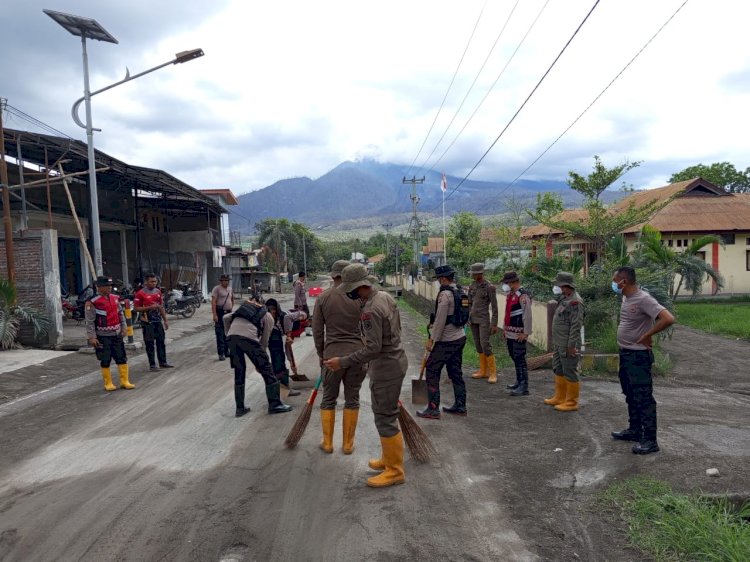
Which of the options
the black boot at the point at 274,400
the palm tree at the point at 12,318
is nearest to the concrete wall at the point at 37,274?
the palm tree at the point at 12,318

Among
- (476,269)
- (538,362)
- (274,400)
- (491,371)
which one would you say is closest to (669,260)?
(538,362)

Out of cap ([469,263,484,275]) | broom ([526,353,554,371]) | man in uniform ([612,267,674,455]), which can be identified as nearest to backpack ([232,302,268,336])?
cap ([469,263,484,275])

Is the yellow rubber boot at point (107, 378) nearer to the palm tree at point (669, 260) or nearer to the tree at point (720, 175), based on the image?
the palm tree at point (669, 260)

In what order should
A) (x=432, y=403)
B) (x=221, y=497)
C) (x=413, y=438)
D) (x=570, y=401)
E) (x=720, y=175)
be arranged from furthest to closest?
(x=720, y=175) → (x=570, y=401) → (x=432, y=403) → (x=413, y=438) → (x=221, y=497)

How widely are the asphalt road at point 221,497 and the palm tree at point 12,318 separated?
578 centimetres

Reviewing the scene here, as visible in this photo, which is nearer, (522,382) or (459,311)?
(459,311)

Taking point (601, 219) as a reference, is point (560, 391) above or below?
below

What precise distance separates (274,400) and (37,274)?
875 cm

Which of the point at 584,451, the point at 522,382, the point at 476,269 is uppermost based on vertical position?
the point at 476,269

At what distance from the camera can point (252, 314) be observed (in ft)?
20.6

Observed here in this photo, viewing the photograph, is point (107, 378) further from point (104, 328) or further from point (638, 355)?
point (638, 355)

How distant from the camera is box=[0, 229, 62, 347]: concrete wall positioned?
477 inches

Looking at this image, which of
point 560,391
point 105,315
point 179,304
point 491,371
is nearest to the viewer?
point 560,391

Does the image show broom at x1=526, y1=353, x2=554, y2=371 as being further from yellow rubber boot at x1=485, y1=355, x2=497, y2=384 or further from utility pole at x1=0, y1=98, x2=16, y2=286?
utility pole at x1=0, y1=98, x2=16, y2=286
